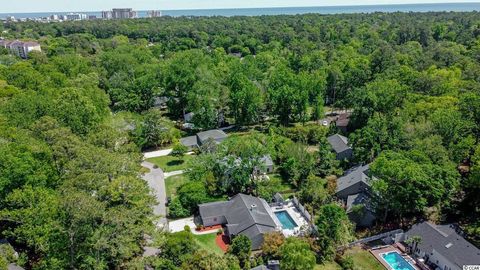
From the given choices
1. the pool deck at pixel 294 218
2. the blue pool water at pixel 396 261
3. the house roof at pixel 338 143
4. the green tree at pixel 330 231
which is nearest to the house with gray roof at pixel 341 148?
the house roof at pixel 338 143

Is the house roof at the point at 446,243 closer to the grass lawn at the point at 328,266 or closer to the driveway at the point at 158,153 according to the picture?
the grass lawn at the point at 328,266

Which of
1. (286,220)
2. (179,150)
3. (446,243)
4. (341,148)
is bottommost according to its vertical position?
(286,220)

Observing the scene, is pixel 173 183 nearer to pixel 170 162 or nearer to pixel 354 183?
pixel 170 162

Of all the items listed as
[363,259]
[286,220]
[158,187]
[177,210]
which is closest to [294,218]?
[286,220]

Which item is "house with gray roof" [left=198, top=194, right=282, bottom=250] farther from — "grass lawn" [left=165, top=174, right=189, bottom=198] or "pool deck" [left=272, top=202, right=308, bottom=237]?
"grass lawn" [left=165, top=174, right=189, bottom=198]

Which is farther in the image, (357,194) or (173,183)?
(173,183)

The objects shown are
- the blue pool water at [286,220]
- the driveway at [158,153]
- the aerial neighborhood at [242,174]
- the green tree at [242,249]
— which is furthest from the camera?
the driveway at [158,153]
